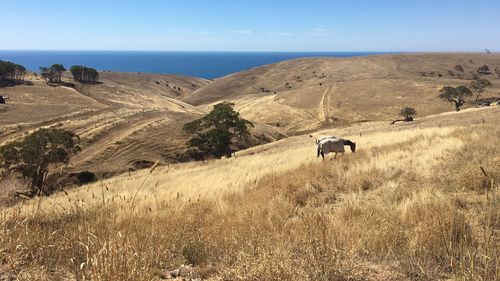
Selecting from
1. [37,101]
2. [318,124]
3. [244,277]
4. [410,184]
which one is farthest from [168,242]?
[37,101]

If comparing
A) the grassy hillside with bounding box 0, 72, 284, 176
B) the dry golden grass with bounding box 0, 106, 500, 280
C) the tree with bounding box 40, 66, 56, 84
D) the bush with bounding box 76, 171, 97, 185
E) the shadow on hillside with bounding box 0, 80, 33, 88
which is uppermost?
the dry golden grass with bounding box 0, 106, 500, 280

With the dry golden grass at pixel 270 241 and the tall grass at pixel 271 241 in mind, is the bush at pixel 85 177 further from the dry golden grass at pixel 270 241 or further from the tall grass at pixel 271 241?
the tall grass at pixel 271 241

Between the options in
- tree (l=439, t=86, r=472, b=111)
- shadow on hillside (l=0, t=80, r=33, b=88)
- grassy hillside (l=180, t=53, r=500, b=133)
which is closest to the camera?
tree (l=439, t=86, r=472, b=111)

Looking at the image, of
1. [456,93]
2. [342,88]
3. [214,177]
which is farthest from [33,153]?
[342,88]

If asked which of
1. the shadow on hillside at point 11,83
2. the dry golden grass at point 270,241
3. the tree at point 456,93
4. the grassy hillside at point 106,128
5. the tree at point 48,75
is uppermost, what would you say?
the dry golden grass at point 270,241

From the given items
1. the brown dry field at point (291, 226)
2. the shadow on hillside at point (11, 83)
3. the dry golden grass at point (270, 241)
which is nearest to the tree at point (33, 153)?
the brown dry field at point (291, 226)

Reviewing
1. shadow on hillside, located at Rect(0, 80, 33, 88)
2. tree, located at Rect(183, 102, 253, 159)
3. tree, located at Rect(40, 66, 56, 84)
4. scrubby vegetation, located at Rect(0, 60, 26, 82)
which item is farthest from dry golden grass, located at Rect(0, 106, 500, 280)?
tree, located at Rect(40, 66, 56, 84)

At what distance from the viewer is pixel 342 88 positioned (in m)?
118

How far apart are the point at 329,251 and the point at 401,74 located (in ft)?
478

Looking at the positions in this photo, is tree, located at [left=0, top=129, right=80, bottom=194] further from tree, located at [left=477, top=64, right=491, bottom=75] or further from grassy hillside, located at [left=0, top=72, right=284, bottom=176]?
tree, located at [left=477, top=64, right=491, bottom=75]

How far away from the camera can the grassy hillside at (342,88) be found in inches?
3659

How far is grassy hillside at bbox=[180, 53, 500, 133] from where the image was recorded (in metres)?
92.9

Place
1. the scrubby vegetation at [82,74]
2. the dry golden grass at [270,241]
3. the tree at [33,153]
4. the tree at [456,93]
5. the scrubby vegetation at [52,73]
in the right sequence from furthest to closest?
the scrubby vegetation at [82,74] < the scrubby vegetation at [52,73] < the tree at [456,93] < the tree at [33,153] < the dry golden grass at [270,241]

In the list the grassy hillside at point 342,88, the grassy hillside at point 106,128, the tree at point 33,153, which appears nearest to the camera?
the tree at point 33,153
